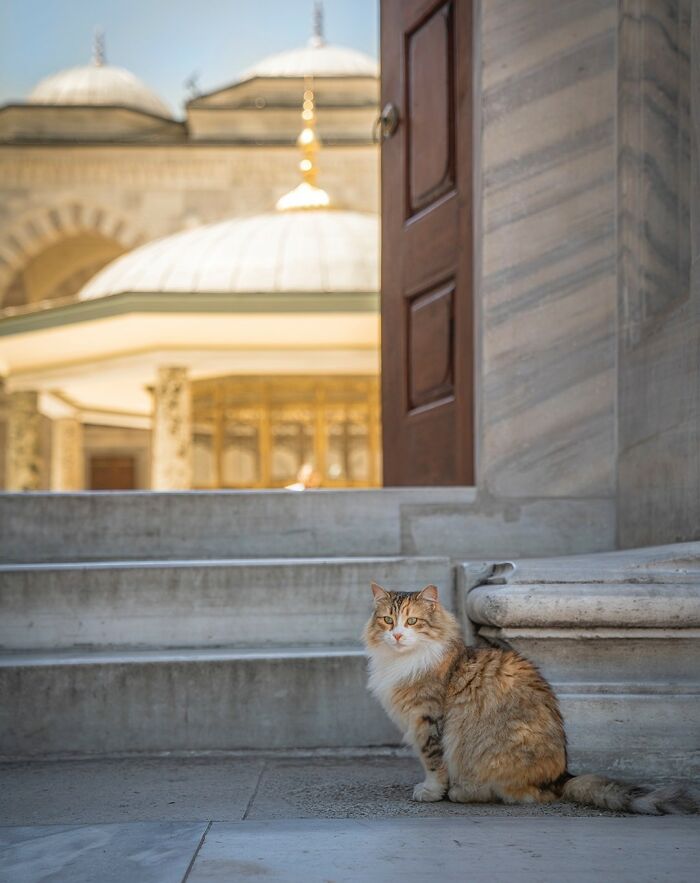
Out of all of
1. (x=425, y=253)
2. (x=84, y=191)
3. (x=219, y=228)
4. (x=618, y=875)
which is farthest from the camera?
(x=84, y=191)

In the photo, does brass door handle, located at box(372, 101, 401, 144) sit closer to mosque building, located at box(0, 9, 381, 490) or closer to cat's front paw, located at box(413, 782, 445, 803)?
cat's front paw, located at box(413, 782, 445, 803)

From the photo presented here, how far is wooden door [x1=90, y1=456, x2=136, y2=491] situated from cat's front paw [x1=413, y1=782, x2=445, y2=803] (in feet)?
82.7

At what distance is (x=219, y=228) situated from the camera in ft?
59.2

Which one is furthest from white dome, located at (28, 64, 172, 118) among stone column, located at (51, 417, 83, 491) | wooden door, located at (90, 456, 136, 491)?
stone column, located at (51, 417, 83, 491)

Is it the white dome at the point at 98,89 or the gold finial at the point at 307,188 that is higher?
the white dome at the point at 98,89

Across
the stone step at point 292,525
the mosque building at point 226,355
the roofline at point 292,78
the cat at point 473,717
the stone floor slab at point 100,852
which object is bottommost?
the stone floor slab at point 100,852

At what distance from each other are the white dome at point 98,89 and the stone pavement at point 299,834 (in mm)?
32447

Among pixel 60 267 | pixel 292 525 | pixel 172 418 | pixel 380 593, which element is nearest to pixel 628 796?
pixel 380 593

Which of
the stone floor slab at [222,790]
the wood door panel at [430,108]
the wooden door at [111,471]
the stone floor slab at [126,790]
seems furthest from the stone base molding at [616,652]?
the wooden door at [111,471]

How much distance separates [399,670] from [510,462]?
1.94 m

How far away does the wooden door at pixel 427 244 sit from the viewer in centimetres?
618

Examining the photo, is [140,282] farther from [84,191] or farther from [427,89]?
[84,191]

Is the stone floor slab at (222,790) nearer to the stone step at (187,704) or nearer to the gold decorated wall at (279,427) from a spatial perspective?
the stone step at (187,704)

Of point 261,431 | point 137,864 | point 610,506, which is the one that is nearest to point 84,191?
point 261,431
